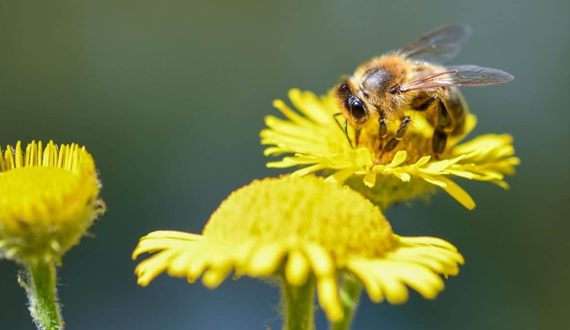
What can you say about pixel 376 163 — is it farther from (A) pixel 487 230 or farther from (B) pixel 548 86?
(B) pixel 548 86

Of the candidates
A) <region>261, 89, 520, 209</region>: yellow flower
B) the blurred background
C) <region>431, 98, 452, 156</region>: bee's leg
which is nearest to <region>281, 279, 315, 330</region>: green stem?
<region>261, 89, 520, 209</region>: yellow flower

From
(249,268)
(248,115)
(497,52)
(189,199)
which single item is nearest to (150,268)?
(249,268)

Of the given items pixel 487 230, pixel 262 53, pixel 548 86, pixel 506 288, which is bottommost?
pixel 506 288

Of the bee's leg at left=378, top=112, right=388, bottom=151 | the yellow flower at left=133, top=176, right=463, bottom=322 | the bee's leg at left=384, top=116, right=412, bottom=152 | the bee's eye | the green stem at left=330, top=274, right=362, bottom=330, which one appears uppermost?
the bee's eye

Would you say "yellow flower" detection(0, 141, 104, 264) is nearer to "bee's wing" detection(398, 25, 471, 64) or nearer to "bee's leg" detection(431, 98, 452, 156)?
"bee's leg" detection(431, 98, 452, 156)

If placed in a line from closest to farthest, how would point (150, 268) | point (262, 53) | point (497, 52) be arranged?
point (150, 268)
point (497, 52)
point (262, 53)

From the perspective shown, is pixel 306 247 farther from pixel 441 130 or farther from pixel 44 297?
pixel 441 130

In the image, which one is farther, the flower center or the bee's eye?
the bee's eye
